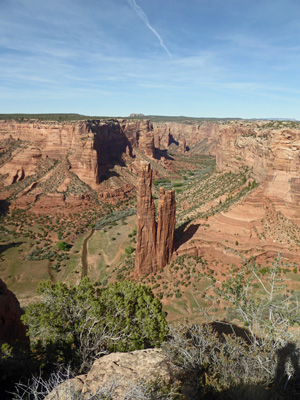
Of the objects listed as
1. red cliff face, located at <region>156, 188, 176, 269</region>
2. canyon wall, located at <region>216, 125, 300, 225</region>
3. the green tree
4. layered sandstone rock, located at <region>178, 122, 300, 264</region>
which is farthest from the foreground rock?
canyon wall, located at <region>216, 125, 300, 225</region>

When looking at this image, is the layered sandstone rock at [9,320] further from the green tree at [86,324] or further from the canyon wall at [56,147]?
the canyon wall at [56,147]

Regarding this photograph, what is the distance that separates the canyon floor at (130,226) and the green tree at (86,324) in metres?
5.56

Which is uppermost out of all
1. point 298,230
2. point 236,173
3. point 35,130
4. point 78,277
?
point 35,130

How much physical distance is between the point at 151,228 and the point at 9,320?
21.6m

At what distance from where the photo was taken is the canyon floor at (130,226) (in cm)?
3734

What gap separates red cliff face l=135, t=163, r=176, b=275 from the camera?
120 feet

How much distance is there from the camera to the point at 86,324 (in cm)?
1758

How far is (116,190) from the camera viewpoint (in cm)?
9288

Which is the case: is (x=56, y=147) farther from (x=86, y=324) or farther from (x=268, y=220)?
(x=86, y=324)

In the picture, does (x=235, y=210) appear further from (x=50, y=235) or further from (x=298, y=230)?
(x=50, y=235)

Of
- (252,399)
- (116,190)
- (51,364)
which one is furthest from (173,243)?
(116,190)

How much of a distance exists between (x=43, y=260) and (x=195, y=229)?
35.7m

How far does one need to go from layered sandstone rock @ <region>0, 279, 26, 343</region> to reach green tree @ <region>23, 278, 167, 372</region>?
4289mm

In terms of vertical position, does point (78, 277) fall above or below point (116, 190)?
below
